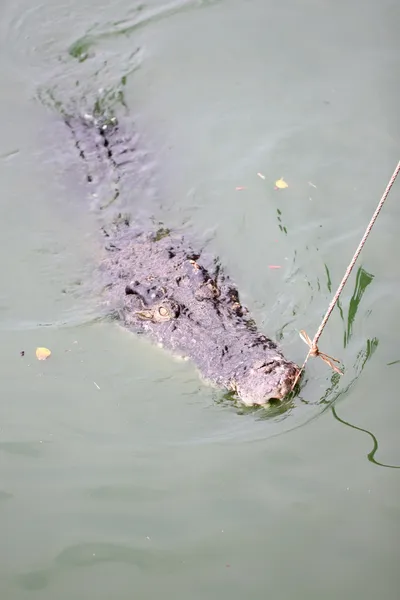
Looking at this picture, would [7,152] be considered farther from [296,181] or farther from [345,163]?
[345,163]

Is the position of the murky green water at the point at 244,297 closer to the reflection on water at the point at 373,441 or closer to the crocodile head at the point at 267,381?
the reflection on water at the point at 373,441

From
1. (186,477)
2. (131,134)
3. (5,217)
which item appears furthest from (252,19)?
(186,477)

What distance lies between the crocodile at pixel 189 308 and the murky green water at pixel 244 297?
0.21 m

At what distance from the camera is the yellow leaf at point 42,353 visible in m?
5.57

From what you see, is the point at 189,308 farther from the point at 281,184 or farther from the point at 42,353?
the point at 281,184

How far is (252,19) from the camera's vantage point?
8.59 meters

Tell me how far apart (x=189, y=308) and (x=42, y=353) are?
1.34 meters

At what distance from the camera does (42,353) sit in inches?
221

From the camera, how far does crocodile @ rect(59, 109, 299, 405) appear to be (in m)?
4.75

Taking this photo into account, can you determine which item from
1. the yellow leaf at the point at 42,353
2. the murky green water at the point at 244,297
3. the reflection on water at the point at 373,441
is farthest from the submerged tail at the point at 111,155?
the reflection on water at the point at 373,441

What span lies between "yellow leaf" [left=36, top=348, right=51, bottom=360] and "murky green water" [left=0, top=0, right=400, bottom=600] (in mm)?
87

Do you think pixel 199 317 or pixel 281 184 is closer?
pixel 199 317

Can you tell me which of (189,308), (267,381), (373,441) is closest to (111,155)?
(189,308)

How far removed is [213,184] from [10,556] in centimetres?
430
